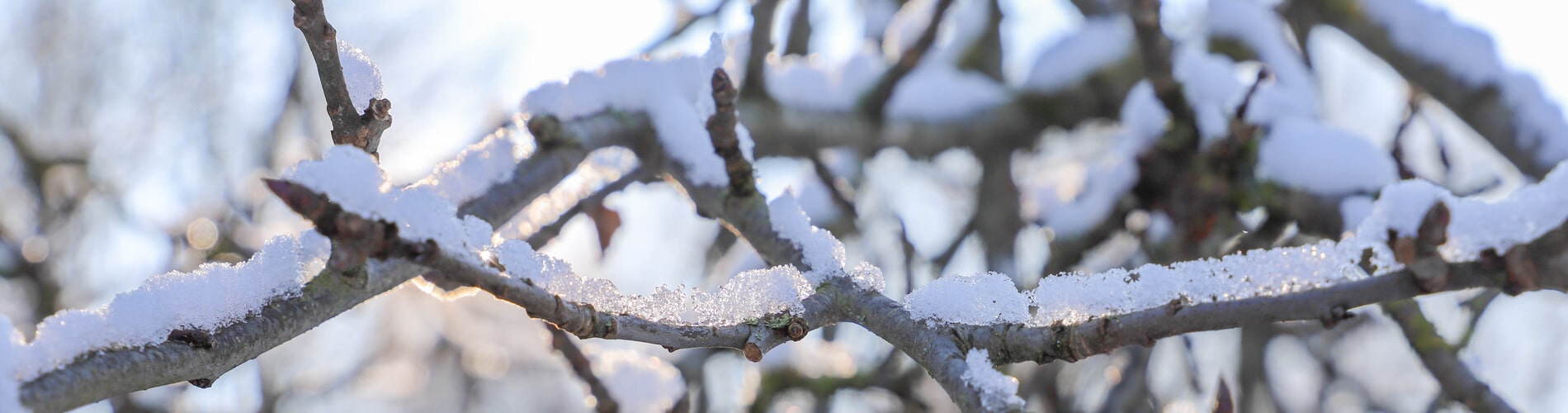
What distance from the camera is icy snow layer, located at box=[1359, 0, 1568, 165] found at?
2.24m

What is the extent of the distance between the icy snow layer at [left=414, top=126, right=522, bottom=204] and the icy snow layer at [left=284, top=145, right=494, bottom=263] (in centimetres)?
48

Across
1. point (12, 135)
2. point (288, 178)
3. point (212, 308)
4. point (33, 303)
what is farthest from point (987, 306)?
point (12, 135)

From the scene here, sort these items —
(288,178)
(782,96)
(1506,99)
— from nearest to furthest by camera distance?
1. (288,178)
2. (1506,99)
3. (782,96)

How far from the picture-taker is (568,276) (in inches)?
34.5

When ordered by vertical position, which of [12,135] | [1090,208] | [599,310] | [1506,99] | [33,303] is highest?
[12,135]

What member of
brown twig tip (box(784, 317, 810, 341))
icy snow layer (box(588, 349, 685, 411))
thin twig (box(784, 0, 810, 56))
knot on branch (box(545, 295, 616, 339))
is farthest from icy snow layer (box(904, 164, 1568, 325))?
thin twig (box(784, 0, 810, 56))

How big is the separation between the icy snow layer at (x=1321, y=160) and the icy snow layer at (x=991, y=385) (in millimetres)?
1614

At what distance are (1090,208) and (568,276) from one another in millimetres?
2002

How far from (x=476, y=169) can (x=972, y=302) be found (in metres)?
0.75

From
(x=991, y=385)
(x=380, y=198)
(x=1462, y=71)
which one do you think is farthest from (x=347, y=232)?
(x=1462, y=71)

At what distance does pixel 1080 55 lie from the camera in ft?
9.16

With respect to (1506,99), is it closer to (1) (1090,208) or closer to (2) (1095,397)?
(1) (1090,208)

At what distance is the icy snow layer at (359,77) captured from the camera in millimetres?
886

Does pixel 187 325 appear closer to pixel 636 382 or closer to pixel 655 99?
pixel 655 99
